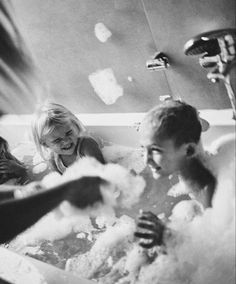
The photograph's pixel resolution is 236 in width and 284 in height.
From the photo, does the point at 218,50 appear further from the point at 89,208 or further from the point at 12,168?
the point at 12,168

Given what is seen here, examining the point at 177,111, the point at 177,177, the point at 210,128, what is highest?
the point at 177,111

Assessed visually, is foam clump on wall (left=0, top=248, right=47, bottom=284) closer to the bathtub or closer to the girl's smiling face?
the bathtub

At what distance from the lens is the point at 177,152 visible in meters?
1.58

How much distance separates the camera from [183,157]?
5.22 feet

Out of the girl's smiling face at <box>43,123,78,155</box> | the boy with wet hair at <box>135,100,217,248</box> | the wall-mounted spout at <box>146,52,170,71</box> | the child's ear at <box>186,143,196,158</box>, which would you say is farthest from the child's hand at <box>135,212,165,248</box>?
the wall-mounted spout at <box>146,52,170,71</box>

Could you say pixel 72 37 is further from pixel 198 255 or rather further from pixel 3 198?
pixel 198 255

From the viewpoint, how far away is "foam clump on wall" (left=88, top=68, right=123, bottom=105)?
6.63 ft

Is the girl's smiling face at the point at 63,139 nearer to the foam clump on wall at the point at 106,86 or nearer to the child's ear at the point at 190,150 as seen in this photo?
the foam clump on wall at the point at 106,86

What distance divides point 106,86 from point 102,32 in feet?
1.06

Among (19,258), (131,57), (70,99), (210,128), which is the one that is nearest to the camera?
(210,128)

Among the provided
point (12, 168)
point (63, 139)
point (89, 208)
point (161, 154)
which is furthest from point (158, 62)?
point (12, 168)

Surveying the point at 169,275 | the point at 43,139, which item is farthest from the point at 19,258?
the point at 169,275

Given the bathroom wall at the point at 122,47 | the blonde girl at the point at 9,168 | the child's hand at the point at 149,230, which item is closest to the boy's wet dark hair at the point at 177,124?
the bathroom wall at the point at 122,47

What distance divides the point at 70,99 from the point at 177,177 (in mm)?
879
